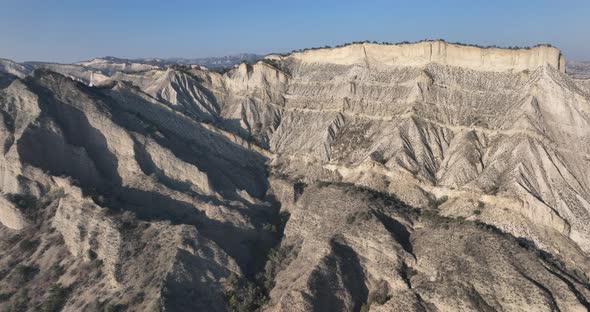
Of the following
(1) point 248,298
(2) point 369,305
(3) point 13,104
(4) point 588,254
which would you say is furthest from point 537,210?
(3) point 13,104

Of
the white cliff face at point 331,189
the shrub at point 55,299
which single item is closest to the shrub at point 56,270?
the white cliff face at point 331,189

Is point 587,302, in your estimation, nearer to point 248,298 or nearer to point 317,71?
point 248,298

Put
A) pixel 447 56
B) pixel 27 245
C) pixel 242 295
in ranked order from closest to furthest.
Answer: pixel 242 295 → pixel 27 245 → pixel 447 56

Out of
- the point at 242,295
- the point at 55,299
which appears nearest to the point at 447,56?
the point at 242,295

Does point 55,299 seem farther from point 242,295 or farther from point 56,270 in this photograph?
point 242,295

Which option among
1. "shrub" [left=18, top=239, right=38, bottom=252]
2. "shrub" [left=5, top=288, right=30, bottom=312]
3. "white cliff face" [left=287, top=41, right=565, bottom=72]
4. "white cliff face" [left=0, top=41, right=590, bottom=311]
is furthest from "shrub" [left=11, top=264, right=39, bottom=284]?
"white cliff face" [left=287, top=41, right=565, bottom=72]

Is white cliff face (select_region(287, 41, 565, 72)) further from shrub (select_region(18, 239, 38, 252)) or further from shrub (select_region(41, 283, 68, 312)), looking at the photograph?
shrub (select_region(41, 283, 68, 312))

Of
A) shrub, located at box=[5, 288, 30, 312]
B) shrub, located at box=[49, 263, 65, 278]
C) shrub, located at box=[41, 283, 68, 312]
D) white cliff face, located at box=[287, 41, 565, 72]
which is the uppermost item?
white cliff face, located at box=[287, 41, 565, 72]

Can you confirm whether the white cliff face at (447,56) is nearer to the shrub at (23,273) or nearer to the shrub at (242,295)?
the shrub at (242,295)
